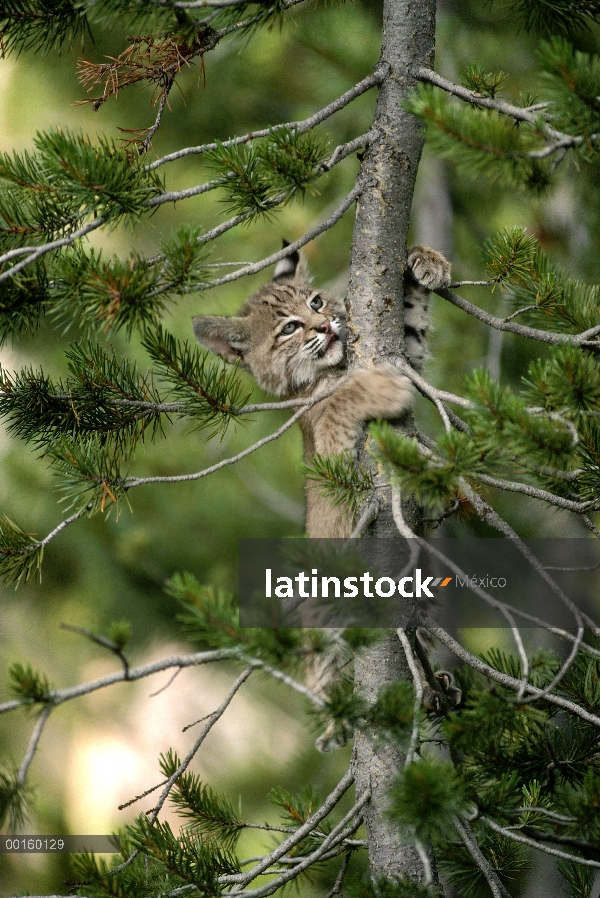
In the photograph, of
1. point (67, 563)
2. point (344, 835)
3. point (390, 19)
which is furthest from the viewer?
point (67, 563)

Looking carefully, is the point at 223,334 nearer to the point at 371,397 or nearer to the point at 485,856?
the point at 371,397

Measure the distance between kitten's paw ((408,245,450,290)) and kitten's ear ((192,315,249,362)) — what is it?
795 mm

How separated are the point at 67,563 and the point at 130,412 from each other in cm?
368

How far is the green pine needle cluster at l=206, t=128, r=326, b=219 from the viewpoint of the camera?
1807mm

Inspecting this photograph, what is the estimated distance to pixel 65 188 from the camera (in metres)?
1.66

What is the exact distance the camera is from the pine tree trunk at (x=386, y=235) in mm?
2123

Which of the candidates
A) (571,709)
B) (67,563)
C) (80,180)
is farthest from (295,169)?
(67,563)

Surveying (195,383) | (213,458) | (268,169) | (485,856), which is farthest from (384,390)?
(213,458)

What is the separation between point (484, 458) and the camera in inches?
61.0

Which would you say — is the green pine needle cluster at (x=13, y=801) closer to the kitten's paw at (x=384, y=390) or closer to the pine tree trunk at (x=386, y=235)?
the pine tree trunk at (x=386, y=235)

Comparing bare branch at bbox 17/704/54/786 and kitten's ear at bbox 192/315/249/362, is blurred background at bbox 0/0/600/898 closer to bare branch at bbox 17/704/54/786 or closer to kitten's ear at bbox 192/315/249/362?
kitten's ear at bbox 192/315/249/362

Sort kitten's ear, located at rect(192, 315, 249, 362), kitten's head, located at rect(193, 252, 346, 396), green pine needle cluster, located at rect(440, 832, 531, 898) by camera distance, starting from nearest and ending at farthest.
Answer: green pine needle cluster, located at rect(440, 832, 531, 898), kitten's ear, located at rect(192, 315, 249, 362), kitten's head, located at rect(193, 252, 346, 396)

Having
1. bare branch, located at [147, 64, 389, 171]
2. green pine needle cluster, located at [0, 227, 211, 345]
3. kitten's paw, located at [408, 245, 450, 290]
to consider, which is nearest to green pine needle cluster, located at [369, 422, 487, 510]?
green pine needle cluster, located at [0, 227, 211, 345]

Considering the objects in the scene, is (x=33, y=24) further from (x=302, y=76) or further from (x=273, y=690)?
(x=273, y=690)
